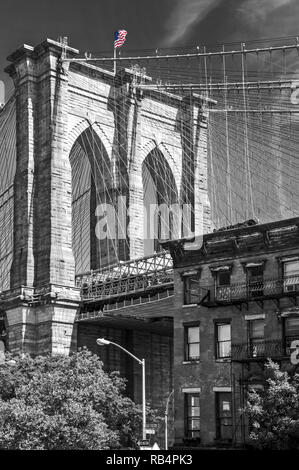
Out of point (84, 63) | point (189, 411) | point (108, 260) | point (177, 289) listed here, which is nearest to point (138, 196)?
point (108, 260)

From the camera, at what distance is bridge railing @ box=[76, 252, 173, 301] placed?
7038 centimetres

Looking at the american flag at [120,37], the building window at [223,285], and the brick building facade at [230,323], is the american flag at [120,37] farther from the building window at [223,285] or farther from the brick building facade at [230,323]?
the building window at [223,285]

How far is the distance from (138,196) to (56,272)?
1413 centimetres

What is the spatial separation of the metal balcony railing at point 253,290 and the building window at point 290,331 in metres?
1.46

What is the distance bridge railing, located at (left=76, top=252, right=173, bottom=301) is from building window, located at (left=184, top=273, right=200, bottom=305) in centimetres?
1426

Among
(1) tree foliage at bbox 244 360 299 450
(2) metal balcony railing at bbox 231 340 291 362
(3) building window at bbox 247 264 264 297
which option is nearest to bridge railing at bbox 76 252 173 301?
(3) building window at bbox 247 264 264 297

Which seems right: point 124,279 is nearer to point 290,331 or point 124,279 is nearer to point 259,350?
point 259,350

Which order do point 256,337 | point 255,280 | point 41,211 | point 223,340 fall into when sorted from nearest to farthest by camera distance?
point 256,337 < point 255,280 < point 223,340 < point 41,211

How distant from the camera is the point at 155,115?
87.0m

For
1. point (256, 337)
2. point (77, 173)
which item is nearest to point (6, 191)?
point (77, 173)

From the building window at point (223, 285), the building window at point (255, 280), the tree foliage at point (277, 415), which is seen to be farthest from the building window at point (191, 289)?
the tree foliage at point (277, 415)

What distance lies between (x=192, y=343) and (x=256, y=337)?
479 cm

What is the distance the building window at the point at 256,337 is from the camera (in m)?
48.4

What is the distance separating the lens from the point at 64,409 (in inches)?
1770
